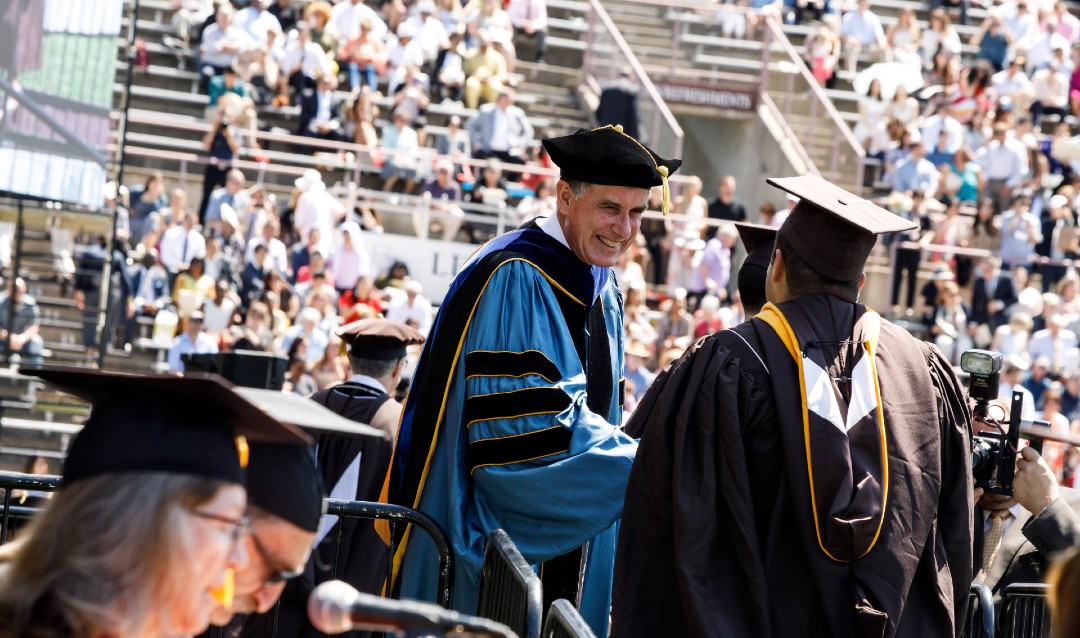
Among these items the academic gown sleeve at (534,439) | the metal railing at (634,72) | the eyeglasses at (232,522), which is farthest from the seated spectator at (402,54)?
the eyeglasses at (232,522)

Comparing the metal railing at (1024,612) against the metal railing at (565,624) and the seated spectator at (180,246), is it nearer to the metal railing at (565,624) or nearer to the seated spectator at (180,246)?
the metal railing at (565,624)

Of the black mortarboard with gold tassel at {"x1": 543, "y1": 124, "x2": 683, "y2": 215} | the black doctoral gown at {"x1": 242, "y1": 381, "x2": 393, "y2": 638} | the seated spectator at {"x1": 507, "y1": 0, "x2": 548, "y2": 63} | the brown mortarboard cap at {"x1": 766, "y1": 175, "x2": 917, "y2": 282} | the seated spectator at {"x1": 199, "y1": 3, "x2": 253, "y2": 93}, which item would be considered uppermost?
the seated spectator at {"x1": 507, "y1": 0, "x2": 548, "y2": 63}

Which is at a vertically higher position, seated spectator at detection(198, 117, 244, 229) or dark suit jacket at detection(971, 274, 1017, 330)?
seated spectator at detection(198, 117, 244, 229)

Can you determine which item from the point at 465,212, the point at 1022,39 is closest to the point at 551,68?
the point at 465,212

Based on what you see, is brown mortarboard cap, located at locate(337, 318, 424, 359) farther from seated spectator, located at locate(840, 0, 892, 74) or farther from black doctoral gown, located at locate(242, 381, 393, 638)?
seated spectator, located at locate(840, 0, 892, 74)

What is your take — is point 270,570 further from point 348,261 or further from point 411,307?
point 348,261

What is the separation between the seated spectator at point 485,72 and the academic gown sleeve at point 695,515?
17766mm

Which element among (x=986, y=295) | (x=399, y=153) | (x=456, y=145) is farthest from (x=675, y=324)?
(x=456, y=145)

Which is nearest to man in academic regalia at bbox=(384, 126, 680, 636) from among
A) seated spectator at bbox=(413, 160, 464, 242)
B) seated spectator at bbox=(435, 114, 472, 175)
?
seated spectator at bbox=(413, 160, 464, 242)

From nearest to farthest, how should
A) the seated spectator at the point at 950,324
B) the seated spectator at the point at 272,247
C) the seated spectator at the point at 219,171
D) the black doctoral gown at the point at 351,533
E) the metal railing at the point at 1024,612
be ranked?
the metal railing at the point at 1024,612
the black doctoral gown at the point at 351,533
the seated spectator at the point at 272,247
the seated spectator at the point at 219,171
the seated spectator at the point at 950,324

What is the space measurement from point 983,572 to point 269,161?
15.3 metres

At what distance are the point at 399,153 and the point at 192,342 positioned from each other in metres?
5.01

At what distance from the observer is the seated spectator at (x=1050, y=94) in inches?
881

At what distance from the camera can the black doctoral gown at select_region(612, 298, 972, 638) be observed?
12.0 ft
